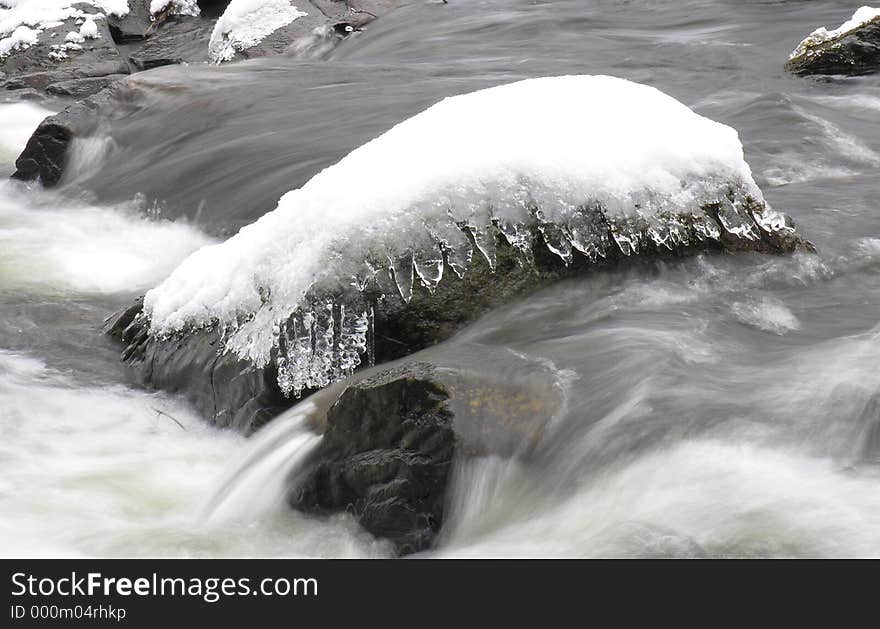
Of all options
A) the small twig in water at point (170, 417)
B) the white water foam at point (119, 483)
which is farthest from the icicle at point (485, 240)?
the small twig in water at point (170, 417)

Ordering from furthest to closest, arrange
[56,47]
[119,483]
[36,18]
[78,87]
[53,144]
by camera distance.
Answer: [36,18] → [56,47] → [78,87] → [53,144] → [119,483]

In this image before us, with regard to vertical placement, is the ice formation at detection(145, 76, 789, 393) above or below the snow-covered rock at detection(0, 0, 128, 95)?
above

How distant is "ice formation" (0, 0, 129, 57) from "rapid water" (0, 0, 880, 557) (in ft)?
14.5

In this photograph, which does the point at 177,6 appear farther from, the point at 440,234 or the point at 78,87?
the point at 440,234

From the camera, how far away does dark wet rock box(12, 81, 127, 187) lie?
740 centimetres

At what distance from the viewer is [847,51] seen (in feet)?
26.5

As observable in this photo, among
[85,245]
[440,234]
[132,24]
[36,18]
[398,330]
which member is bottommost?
[85,245]

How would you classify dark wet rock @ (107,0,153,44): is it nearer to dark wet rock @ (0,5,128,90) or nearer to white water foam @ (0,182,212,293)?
dark wet rock @ (0,5,128,90)

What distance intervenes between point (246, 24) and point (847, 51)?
5.22 meters

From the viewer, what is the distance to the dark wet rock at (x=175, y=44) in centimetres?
1159

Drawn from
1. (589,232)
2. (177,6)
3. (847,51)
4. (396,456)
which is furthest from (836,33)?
(177,6)

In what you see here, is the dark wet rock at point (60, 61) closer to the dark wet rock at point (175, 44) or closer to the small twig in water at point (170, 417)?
the dark wet rock at point (175, 44)

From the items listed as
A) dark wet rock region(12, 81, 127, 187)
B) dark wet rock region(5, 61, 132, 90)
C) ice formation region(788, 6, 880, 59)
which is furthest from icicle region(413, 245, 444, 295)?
dark wet rock region(5, 61, 132, 90)
